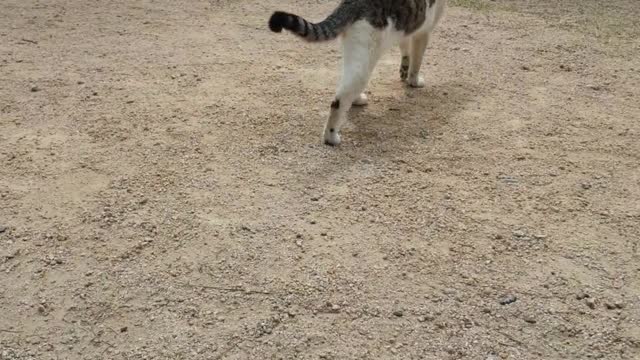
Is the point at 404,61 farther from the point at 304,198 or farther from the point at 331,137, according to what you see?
the point at 304,198

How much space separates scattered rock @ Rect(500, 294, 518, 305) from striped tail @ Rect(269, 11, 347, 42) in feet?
7.36

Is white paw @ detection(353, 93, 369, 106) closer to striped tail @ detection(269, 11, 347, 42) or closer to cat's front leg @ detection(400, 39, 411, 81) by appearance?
cat's front leg @ detection(400, 39, 411, 81)

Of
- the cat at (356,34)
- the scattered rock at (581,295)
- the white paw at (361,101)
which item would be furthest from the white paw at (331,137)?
the scattered rock at (581,295)

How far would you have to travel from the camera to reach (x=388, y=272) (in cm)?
368

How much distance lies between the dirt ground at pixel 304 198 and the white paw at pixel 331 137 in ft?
0.26

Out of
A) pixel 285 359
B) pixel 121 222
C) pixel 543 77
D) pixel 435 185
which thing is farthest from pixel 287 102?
pixel 285 359

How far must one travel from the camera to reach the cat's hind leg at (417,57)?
562 centimetres

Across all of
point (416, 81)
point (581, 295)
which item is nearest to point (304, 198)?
point (581, 295)

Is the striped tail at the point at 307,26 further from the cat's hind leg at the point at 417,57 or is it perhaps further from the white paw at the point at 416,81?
the white paw at the point at 416,81

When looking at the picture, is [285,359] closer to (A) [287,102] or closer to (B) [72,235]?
(B) [72,235]

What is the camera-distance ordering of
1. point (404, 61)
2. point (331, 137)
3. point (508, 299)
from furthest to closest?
1. point (404, 61)
2. point (331, 137)
3. point (508, 299)

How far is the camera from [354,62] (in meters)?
4.76

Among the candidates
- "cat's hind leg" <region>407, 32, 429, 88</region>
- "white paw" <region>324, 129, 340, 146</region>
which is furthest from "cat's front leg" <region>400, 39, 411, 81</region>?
"white paw" <region>324, 129, 340, 146</region>

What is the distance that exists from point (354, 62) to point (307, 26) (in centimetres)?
51
